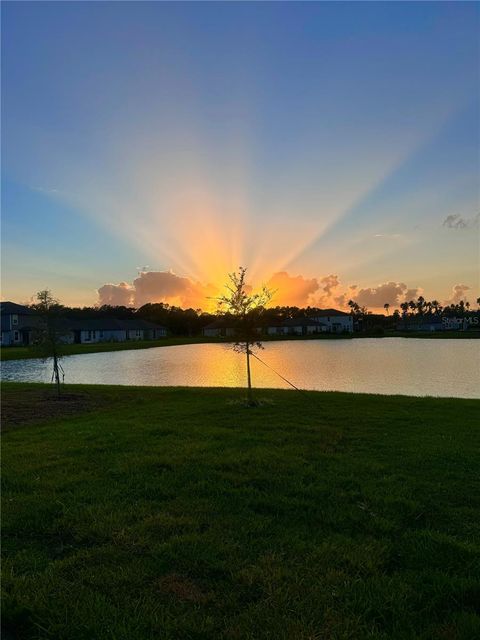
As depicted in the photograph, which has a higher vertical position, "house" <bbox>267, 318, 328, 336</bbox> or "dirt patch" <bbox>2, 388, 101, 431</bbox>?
"house" <bbox>267, 318, 328, 336</bbox>

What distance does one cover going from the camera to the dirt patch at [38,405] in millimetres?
11102

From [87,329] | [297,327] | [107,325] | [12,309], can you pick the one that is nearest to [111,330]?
[107,325]

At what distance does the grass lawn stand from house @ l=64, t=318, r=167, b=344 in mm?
70246

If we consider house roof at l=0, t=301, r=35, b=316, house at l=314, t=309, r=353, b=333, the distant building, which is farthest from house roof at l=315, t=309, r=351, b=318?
house roof at l=0, t=301, r=35, b=316

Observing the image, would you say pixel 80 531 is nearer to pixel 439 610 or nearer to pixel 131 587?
pixel 131 587

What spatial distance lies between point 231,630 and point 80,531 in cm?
196

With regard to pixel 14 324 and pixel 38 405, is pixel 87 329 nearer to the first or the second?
pixel 14 324

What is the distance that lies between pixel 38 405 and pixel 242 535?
1057 cm

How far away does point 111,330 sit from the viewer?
80.9 m

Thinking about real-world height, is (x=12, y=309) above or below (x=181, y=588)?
above

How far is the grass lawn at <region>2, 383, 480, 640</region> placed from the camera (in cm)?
303

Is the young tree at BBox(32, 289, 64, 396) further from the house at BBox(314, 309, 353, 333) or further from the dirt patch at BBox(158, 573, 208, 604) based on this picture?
the house at BBox(314, 309, 353, 333)

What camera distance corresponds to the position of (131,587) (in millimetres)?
3369

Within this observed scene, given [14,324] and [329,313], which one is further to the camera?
[329,313]
